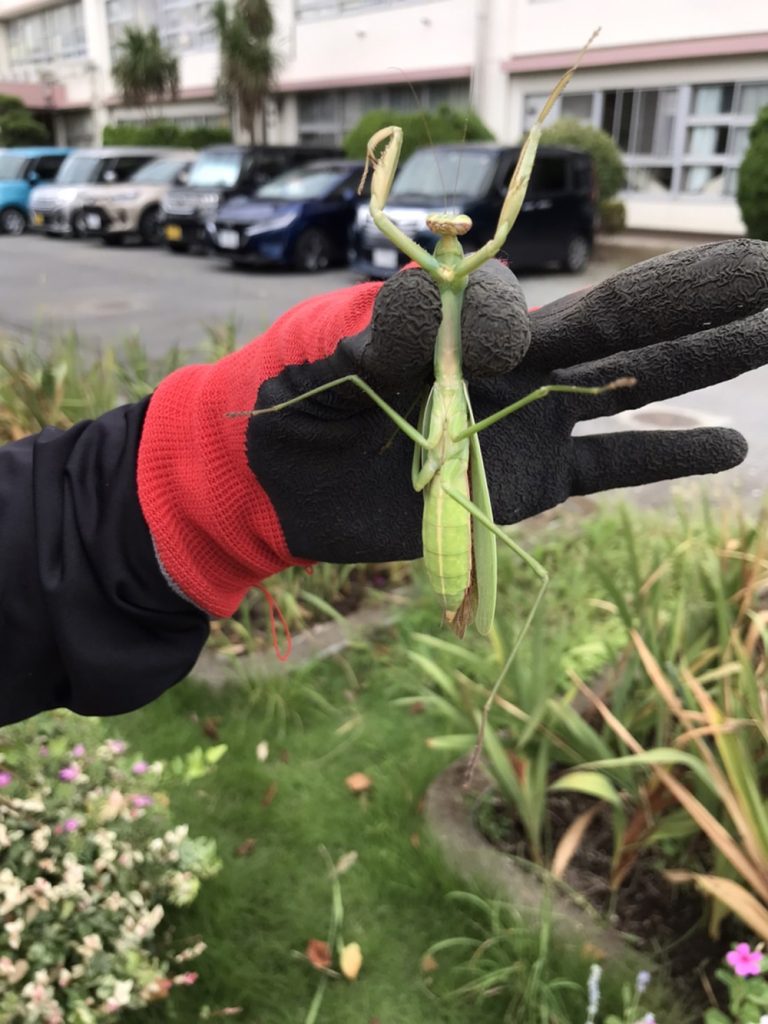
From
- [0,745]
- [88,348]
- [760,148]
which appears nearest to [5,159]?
[88,348]

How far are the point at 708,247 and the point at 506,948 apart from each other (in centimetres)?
154

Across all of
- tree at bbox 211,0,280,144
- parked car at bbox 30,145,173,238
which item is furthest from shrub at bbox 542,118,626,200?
tree at bbox 211,0,280,144

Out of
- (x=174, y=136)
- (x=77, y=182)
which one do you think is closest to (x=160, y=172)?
(x=77, y=182)

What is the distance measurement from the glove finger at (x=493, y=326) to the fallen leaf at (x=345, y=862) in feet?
4.97

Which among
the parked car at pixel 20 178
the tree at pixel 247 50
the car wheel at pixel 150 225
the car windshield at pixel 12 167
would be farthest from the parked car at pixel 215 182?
the tree at pixel 247 50

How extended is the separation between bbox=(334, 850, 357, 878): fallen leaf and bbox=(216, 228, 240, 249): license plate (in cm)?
1121

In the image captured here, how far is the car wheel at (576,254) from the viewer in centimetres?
1175

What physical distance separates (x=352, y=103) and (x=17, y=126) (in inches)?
599

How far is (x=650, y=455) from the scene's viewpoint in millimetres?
1521

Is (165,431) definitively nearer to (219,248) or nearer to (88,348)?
(88,348)

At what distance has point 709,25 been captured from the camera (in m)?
14.8

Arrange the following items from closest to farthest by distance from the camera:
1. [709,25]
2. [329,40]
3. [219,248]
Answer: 1. [219,248]
2. [709,25]
3. [329,40]

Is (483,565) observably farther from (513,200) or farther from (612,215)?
(612,215)

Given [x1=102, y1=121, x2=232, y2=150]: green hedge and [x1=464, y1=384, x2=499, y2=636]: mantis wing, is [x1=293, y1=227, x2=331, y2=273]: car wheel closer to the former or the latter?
[x1=464, y1=384, x2=499, y2=636]: mantis wing
